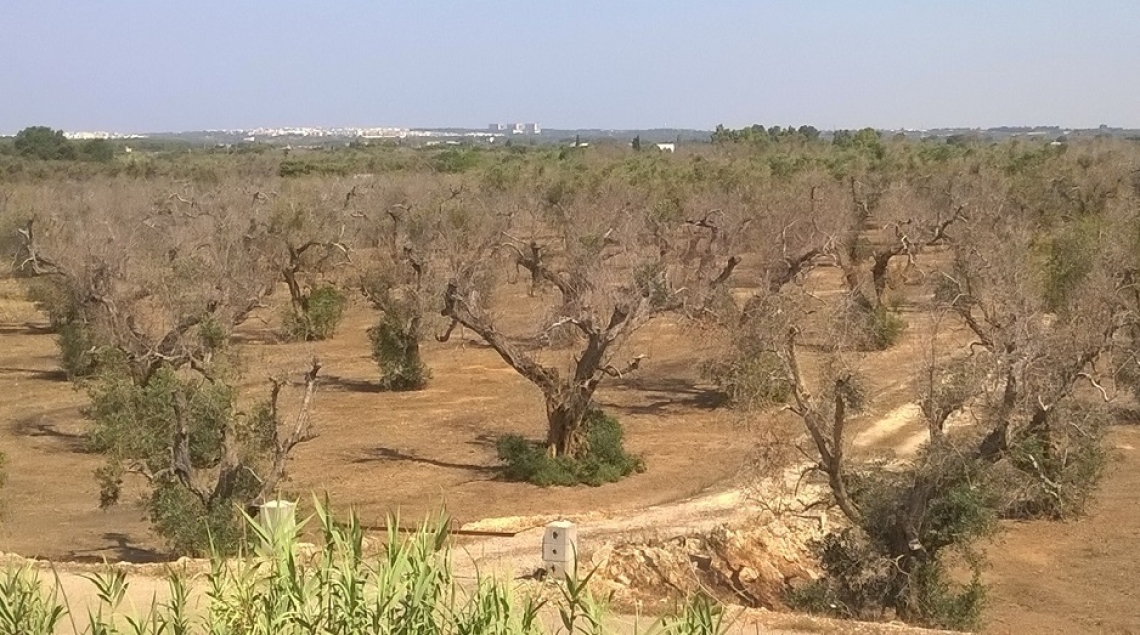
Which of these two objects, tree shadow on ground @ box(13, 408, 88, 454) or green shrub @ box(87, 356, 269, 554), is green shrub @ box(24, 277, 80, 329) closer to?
tree shadow on ground @ box(13, 408, 88, 454)

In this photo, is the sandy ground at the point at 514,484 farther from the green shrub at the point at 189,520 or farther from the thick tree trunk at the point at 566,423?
the thick tree trunk at the point at 566,423

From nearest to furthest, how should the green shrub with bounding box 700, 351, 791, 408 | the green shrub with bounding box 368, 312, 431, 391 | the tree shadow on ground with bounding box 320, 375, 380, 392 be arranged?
the green shrub with bounding box 700, 351, 791, 408, the green shrub with bounding box 368, 312, 431, 391, the tree shadow on ground with bounding box 320, 375, 380, 392

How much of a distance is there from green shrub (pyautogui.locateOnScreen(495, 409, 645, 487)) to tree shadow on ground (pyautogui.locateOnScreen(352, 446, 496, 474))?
22.8 inches

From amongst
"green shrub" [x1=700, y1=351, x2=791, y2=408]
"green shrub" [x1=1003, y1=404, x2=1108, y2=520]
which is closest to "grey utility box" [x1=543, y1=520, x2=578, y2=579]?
"green shrub" [x1=1003, y1=404, x2=1108, y2=520]

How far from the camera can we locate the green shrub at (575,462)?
22.5m

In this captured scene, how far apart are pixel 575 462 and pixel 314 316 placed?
18.1 m

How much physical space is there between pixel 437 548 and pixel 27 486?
1771 centimetres

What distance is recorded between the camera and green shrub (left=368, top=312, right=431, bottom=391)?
101 feet

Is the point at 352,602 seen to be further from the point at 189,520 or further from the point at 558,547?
the point at 189,520

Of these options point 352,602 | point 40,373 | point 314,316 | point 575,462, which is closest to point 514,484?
point 575,462

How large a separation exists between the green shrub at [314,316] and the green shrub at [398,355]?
7.95m

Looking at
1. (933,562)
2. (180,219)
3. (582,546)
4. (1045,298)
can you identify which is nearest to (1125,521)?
(933,562)

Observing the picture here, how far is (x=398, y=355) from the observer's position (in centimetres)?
3098

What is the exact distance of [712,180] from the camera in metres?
61.6
